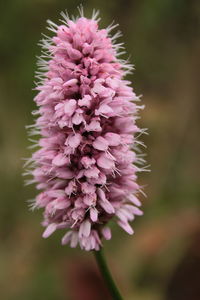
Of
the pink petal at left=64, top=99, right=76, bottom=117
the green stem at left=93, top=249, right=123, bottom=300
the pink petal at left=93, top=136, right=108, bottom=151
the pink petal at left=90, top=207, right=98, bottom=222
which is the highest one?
the pink petal at left=64, top=99, right=76, bottom=117

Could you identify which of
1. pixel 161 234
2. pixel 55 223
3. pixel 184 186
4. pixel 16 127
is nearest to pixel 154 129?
pixel 184 186

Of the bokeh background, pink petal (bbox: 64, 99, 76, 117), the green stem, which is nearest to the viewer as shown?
pink petal (bbox: 64, 99, 76, 117)

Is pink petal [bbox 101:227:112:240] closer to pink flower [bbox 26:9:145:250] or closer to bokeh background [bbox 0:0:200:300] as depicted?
pink flower [bbox 26:9:145:250]

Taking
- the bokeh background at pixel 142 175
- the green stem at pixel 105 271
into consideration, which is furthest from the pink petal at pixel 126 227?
the bokeh background at pixel 142 175

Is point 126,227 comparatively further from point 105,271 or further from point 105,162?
point 105,162

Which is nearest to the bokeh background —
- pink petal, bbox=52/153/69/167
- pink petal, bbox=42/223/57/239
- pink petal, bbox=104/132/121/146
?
pink petal, bbox=42/223/57/239

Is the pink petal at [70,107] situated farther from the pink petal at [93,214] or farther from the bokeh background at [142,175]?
the bokeh background at [142,175]

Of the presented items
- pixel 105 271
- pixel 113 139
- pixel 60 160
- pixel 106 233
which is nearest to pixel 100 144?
pixel 113 139
